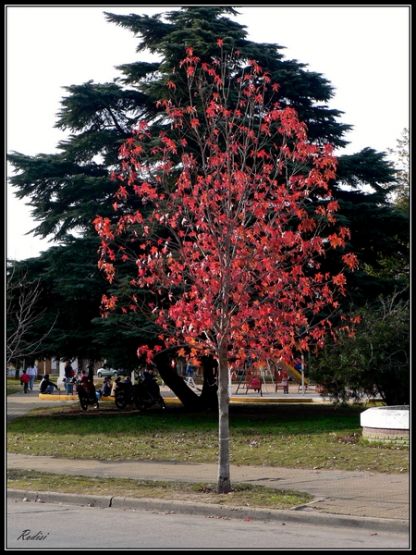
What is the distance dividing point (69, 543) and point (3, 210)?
8594 millimetres

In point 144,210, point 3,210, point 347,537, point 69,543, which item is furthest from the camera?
point 144,210

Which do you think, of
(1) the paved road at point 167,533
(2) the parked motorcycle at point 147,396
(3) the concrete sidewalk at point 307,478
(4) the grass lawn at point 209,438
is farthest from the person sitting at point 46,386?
(1) the paved road at point 167,533

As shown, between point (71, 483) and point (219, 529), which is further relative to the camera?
point (71, 483)

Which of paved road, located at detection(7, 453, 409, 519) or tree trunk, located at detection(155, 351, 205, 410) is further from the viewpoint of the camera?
tree trunk, located at detection(155, 351, 205, 410)

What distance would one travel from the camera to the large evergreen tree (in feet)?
94.8

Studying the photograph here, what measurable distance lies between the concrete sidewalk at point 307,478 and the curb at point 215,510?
0.08 m

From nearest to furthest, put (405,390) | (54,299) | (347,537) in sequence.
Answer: (347,537) < (405,390) < (54,299)

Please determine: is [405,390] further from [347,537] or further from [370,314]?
[347,537]

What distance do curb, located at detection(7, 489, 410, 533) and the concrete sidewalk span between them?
85 millimetres

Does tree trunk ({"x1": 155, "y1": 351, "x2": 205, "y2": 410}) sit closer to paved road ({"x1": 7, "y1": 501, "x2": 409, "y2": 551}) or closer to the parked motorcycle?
the parked motorcycle

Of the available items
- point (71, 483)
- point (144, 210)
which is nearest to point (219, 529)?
point (71, 483)

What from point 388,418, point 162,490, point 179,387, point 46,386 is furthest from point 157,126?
point 46,386

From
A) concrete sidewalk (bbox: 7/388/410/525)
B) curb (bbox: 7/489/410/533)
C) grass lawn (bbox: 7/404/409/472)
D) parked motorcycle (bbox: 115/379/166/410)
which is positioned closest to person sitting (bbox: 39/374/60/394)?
grass lawn (bbox: 7/404/409/472)

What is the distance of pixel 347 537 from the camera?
10672 mm
